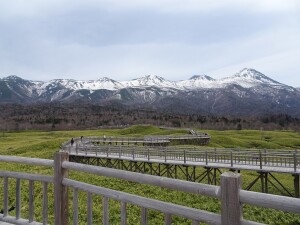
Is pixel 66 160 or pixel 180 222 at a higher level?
pixel 66 160

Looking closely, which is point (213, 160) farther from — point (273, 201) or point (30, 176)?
point (273, 201)

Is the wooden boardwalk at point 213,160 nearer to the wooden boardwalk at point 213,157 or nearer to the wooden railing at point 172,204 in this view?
the wooden boardwalk at point 213,157

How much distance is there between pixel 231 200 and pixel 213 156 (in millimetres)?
32951

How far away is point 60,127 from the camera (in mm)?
177625

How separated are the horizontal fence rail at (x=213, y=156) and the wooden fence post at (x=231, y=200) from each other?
2717cm

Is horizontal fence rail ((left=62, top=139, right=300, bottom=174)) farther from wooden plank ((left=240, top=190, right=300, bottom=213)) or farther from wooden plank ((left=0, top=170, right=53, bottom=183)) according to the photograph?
wooden plank ((left=240, top=190, right=300, bottom=213))

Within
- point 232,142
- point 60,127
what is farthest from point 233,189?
point 60,127

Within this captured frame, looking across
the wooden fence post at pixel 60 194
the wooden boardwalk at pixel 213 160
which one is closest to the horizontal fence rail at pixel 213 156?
the wooden boardwalk at pixel 213 160

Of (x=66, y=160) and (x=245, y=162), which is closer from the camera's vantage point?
(x=66, y=160)

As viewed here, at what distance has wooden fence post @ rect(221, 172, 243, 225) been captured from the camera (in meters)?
4.59

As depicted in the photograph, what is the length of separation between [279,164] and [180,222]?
60.1ft

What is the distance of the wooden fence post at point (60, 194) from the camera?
285 inches

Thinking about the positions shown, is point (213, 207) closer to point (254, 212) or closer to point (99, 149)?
point (254, 212)

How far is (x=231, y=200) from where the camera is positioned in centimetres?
464
